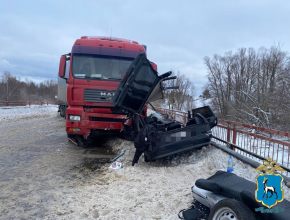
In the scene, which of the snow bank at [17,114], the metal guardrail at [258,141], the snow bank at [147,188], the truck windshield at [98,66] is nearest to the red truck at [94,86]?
the truck windshield at [98,66]

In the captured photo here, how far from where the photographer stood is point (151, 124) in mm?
5301

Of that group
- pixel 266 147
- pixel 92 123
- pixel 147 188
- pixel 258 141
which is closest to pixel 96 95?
pixel 92 123

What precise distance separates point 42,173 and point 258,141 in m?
4.93

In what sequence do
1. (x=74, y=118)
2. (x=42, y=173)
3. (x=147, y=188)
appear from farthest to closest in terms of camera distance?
(x=74, y=118), (x=42, y=173), (x=147, y=188)

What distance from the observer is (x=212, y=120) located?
5.51m

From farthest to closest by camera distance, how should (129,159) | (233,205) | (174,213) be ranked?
1. (129,159)
2. (174,213)
3. (233,205)

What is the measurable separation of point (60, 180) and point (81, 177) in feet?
1.39

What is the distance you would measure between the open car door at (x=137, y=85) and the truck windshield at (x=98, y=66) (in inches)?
59.8

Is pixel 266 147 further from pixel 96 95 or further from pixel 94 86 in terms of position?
pixel 94 86

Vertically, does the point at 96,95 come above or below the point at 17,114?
above

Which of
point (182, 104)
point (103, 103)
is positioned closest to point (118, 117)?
point (103, 103)

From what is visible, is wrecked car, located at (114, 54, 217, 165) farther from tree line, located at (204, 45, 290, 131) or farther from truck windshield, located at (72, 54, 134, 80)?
tree line, located at (204, 45, 290, 131)

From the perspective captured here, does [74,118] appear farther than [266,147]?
Yes

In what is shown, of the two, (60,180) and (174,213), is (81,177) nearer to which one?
(60,180)
